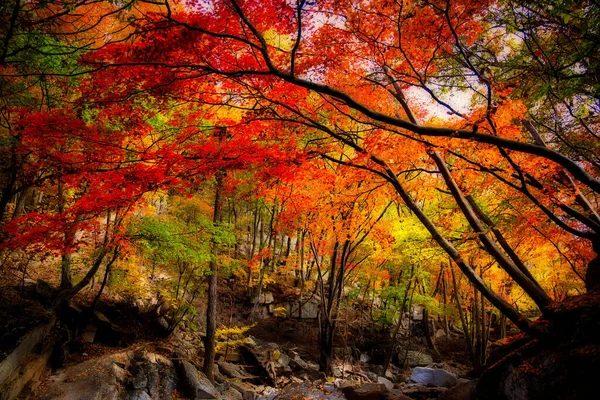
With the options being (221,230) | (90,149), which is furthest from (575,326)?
(90,149)

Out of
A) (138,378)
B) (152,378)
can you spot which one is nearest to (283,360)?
(152,378)

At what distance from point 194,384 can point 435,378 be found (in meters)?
7.43

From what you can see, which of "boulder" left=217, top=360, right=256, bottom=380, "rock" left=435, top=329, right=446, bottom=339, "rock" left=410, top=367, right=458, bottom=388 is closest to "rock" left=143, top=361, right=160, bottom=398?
"boulder" left=217, top=360, right=256, bottom=380

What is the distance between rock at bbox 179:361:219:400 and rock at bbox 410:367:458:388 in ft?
21.0

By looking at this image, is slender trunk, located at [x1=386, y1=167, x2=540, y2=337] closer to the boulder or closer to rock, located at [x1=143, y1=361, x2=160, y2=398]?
rock, located at [x1=143, y1=361, x2=160, y2=398]

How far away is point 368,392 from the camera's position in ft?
26.6

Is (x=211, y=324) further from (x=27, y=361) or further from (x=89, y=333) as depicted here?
(x=27, y=361)

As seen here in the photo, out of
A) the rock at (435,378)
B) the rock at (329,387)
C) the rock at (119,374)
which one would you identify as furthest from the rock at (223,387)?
the rock at (435,378)

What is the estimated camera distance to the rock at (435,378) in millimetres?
9255

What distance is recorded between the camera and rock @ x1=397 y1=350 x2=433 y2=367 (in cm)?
1845

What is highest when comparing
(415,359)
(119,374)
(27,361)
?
(27,361)

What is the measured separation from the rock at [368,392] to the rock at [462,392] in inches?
56.8

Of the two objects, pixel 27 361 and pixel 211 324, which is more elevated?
pixel 211 324

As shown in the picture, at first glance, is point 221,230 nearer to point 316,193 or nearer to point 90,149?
point 316,193
